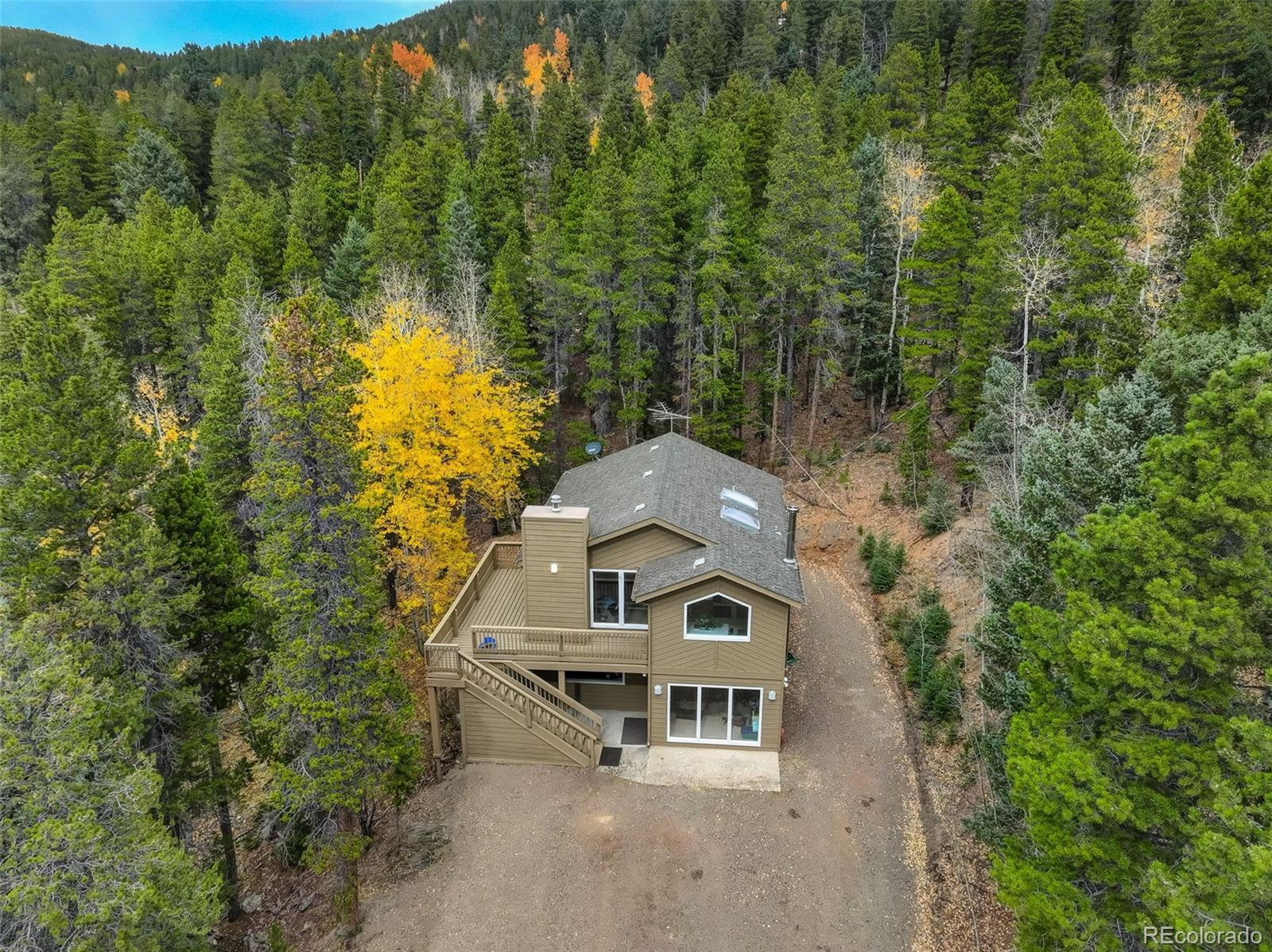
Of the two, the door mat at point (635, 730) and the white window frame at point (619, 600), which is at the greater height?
the white window frame at point (619, 600)

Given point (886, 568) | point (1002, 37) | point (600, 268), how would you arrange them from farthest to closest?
point (1002, 37)
point (600, 268)
point (886, 568)

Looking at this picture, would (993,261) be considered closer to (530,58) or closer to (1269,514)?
(1269,514)

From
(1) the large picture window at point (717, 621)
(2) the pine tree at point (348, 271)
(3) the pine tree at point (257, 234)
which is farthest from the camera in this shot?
(3) the pine tree at point (257, 234)

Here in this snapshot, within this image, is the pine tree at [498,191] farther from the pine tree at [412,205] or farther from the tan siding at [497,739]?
the tan siding at [497,739]

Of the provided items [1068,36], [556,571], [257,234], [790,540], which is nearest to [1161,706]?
[790,540]

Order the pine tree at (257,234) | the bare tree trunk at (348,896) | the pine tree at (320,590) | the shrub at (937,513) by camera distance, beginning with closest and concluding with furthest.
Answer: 1. the pine tree at (320,590)
2. the bare tree trunk at (348,896)
3. the shrub at (937,513)
4. the pine tree at (257,234)

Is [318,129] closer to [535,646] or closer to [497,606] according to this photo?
[497,606]

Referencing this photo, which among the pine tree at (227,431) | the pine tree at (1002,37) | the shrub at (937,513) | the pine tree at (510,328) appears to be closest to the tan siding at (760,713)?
the shrub at (937,513)

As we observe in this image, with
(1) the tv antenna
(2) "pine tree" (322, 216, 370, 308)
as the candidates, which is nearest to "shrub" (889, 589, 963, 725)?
(1) the tv antenna
